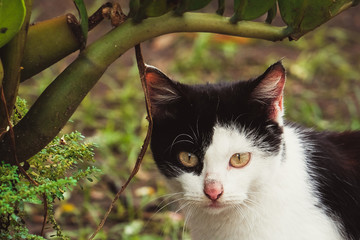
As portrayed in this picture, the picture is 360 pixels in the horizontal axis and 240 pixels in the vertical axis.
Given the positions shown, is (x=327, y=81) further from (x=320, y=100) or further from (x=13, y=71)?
(x=13, y=71)

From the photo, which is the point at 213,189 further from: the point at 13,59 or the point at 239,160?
the point at 13,59

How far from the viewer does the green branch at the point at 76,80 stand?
5.63 ft

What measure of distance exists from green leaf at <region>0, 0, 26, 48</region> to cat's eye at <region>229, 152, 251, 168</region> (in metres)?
0.88

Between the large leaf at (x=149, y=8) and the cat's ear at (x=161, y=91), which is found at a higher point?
the large leaf at (x=149, y=8)

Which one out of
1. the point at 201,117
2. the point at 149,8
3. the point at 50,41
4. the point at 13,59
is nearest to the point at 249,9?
the point at 149,8

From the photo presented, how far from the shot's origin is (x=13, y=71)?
1.64 meters

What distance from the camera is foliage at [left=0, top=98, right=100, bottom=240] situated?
1.65m

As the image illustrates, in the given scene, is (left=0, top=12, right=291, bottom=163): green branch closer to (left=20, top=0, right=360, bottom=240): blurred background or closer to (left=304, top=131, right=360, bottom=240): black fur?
(left=304, top=131, right=360, bottom=240): black fur

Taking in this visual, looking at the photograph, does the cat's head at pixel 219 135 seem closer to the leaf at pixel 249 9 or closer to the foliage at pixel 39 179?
the leaf at pixel 249 9

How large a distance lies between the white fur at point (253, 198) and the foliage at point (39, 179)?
426 mm

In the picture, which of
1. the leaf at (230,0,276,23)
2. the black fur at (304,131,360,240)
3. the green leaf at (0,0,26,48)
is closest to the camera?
the green leaf at (0,0,26,48)

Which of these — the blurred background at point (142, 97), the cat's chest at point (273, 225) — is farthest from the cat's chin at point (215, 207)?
the blurred background at point (142, 97)

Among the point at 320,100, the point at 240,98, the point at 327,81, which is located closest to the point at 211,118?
the point at 240,98

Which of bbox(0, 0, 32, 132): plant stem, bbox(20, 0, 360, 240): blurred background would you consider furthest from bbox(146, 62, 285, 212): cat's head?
bbox(20, 0, 360, 240): blurred background
